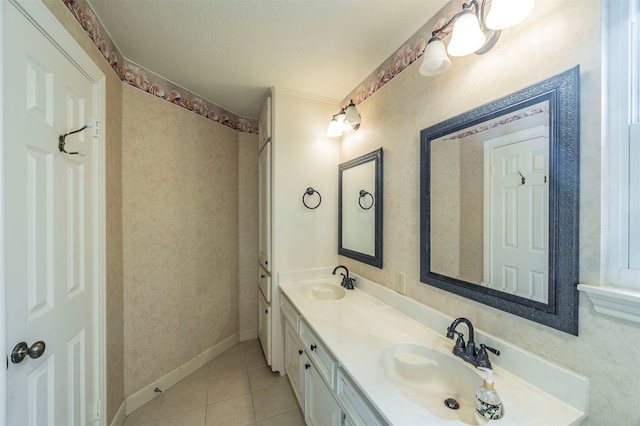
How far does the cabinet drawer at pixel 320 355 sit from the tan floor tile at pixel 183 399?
105cm

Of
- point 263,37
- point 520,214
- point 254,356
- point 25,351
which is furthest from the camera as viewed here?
point 254,356

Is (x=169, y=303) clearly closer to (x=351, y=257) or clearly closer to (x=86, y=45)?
(x=351, y=257)

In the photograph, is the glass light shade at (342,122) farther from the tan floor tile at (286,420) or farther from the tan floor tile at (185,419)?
the tan floor tile at (185,419)

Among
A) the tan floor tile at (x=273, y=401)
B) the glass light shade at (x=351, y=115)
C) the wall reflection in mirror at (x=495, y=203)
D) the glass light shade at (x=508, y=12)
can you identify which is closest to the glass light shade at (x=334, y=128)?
the glass light shade at (x=351, y=115)

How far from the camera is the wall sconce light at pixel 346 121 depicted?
72.4 inches

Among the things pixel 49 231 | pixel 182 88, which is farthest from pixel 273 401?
pixel 182 88

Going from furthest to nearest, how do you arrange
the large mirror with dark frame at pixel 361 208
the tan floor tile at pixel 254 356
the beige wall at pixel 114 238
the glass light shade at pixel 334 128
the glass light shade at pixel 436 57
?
the tan floor tile at pixel 254 356 → the glass light shade at pixel 334 128 → the large mirror with dark frame at pixel 361 208 → the beige wall at pixel 114 238 → the glass light shade at pixel 436 57

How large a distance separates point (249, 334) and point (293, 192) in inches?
69.6

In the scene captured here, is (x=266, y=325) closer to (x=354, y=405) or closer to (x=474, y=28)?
(x=354, y=405)

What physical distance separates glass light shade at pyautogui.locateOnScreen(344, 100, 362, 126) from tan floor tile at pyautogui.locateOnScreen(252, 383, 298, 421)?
6.96 feet

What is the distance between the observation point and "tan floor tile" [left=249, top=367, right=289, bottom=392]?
2002 millimetres

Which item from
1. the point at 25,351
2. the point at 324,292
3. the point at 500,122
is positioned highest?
the point at 500,122

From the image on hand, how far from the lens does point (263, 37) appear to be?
4.76 feet

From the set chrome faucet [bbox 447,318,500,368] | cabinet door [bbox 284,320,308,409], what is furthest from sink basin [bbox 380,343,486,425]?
cabinet door [bbox 284,320,308,409]
